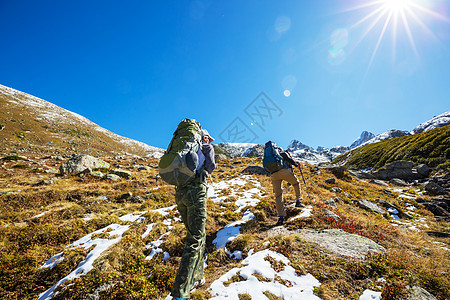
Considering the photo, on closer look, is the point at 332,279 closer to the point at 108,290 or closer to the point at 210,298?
the point at 210,298

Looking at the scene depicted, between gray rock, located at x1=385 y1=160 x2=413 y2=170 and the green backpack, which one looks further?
gray rock, located at x1=385 y1=160 x2=413 y2=170

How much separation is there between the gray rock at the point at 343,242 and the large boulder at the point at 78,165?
20.1 metres

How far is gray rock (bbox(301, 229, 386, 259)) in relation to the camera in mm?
4660

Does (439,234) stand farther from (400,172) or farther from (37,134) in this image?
(37,134)

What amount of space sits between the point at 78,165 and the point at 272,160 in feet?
62.5

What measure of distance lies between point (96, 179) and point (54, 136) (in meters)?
66.3

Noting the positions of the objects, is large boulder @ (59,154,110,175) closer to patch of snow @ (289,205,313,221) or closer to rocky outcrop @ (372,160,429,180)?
patch of snow @ (289,205,313,221)

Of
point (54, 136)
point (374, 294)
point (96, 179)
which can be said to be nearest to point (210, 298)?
point (374, 294)

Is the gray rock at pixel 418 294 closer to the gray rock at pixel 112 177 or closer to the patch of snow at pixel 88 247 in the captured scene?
the patch of snow at pixel 88 247

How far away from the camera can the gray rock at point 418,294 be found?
3.22m

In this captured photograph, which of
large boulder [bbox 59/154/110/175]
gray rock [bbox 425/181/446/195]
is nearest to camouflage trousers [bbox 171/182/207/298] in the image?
large boulder [bbox 59/154/110/175]

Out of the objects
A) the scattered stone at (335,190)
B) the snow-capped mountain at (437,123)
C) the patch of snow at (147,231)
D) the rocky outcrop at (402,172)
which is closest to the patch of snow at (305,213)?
the patch of snow at (147,231)

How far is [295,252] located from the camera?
4766 mm

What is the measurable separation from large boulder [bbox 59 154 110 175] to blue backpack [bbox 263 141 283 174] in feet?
59.4
